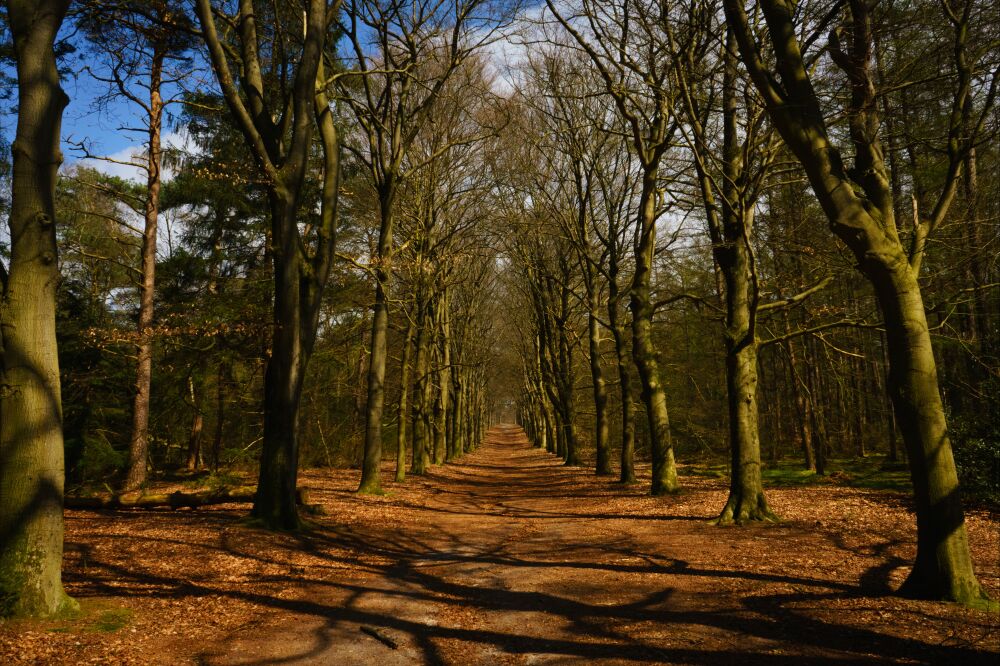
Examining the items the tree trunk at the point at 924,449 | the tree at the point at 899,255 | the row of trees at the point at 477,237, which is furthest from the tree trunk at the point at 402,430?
the tree trunk at the point at 924,449

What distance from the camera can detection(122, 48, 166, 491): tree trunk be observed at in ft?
46.0

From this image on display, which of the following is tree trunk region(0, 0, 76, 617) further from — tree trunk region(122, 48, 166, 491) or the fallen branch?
tree trunk region(122, 48, 166, 491)

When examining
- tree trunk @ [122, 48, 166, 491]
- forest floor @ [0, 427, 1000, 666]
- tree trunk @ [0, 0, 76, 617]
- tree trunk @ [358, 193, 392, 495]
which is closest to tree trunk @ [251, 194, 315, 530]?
forest floor @ [0, 427, 1000, 666]

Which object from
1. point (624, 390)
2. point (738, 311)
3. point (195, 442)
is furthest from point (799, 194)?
point (195, 442)

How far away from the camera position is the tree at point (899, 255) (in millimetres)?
5203

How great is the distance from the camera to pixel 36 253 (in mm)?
5066

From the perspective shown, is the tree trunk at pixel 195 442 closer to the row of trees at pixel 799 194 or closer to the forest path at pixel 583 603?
the forest path at pixel 583 603

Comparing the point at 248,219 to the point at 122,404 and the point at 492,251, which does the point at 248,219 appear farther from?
the point at 492,251

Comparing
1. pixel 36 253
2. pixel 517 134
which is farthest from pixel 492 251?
pixel 36 253

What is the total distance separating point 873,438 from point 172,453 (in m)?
28.5

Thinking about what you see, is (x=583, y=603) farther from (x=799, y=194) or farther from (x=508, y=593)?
(x=799, y=194)

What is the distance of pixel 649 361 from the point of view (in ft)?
45.5

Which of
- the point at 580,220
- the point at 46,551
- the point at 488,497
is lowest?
the point at 488,497

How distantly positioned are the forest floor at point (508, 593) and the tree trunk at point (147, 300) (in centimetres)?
394
